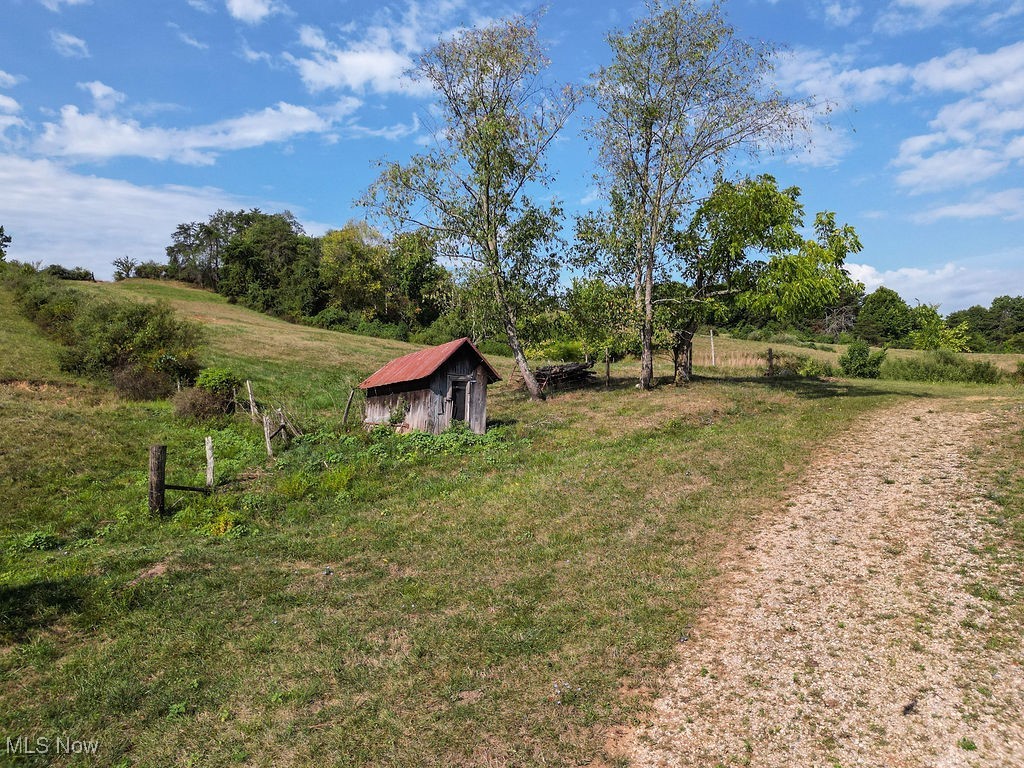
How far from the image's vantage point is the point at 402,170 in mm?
28984

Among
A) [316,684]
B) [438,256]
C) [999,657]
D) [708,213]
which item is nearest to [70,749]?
[316,684]

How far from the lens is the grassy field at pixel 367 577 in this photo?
782 cm

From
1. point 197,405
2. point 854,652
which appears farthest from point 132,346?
point 854,652

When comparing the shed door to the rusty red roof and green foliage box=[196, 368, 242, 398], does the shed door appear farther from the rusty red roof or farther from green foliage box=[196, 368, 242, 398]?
green foliage box=[196, 368, 242, 398]

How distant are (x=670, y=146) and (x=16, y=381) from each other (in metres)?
36.3

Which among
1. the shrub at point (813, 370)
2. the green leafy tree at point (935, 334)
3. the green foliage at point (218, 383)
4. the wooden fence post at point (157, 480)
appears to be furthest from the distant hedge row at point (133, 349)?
the green leafy tree at point (935, 334)

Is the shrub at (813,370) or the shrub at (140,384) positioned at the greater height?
the shrub at (813,370)

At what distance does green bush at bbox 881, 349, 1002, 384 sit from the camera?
1449 inches

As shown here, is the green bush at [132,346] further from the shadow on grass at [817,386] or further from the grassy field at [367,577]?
the shadow on grass at [817,386]

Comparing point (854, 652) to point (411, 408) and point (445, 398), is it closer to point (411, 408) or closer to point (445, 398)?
point (445, 398)

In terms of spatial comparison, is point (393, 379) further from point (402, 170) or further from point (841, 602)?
point (841, 602)

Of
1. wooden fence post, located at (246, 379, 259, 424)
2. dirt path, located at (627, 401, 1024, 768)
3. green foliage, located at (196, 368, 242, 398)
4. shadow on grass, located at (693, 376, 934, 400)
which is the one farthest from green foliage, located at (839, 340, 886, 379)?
green foliage, located at (196, 368, 242, 398)

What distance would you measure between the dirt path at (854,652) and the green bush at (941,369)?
29713 millimetres

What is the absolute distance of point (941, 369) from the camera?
38125mm
